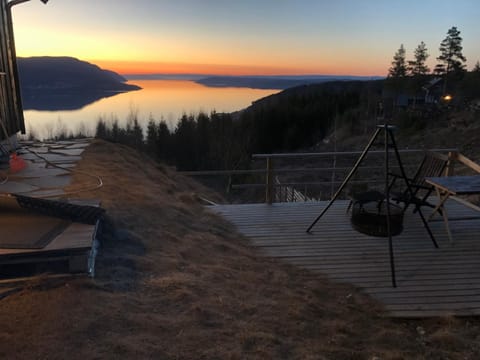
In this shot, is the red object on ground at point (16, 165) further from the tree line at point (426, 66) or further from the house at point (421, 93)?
the tree line at point (426, 66)

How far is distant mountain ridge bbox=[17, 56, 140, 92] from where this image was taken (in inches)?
1041

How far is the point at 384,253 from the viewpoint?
3.79 metres

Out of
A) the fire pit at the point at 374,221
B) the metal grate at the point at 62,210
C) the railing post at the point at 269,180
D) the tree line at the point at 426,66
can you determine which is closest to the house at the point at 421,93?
the tree line at the point at 426,66

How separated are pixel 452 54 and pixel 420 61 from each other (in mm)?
3357

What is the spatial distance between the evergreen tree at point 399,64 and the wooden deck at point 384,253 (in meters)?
45.2

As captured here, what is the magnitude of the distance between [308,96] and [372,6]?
34.1 metres

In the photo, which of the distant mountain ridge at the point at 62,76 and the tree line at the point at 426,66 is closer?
the distant mountain ridge at the point at 62,76

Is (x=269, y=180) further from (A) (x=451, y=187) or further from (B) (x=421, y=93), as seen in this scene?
(B) (x=421, y=93)

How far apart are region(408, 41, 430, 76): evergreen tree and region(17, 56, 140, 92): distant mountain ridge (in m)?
32.9

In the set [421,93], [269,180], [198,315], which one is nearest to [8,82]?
[269,180]

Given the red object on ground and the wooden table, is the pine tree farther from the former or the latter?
the red object on ground

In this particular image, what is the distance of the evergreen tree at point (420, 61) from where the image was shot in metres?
44.6

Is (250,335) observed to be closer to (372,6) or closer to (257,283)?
(257,283)

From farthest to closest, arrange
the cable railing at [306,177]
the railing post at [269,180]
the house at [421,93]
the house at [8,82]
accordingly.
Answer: the house at [421,93] → the cable railing at [306,177] → the house at [8,82] → the railing post at [269,180]
